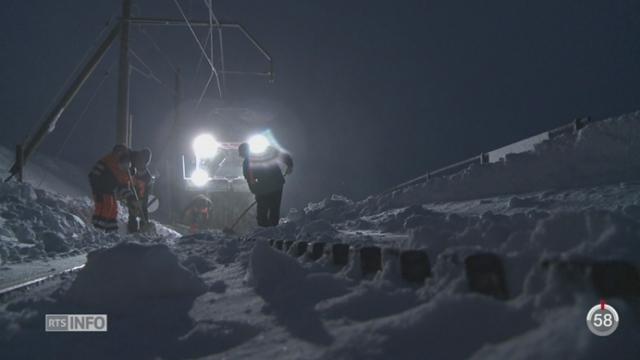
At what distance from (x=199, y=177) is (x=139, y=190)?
14761 mm

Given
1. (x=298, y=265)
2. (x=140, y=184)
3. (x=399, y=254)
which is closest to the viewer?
(x=399, y=254)

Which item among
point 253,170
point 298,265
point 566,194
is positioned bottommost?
point 298,265

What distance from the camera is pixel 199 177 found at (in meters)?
26.4

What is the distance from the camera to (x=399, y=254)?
2666 mm

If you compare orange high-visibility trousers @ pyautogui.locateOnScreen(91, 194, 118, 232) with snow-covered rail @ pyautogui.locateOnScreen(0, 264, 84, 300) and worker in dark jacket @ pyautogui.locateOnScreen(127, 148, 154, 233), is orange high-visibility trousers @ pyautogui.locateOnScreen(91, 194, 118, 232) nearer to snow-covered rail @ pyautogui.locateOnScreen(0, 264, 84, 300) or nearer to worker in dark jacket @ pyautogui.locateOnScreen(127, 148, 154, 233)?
worker in dark jacket @ pyautogui.locateOnScreen(127, 148, 154, 233)

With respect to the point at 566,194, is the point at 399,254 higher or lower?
lower

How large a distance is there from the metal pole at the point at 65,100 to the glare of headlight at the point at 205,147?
1322cm

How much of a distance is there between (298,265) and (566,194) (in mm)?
6405

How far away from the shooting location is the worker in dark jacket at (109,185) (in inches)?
397

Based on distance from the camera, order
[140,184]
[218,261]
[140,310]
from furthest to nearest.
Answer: [140,184], [218,261], [140,310]

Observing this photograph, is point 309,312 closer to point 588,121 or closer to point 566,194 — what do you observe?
point 566,194

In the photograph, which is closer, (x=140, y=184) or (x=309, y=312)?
(x=309, y=312)

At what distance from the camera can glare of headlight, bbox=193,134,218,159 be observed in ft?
89.3

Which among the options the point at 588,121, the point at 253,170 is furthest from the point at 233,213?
the point at 588,121
